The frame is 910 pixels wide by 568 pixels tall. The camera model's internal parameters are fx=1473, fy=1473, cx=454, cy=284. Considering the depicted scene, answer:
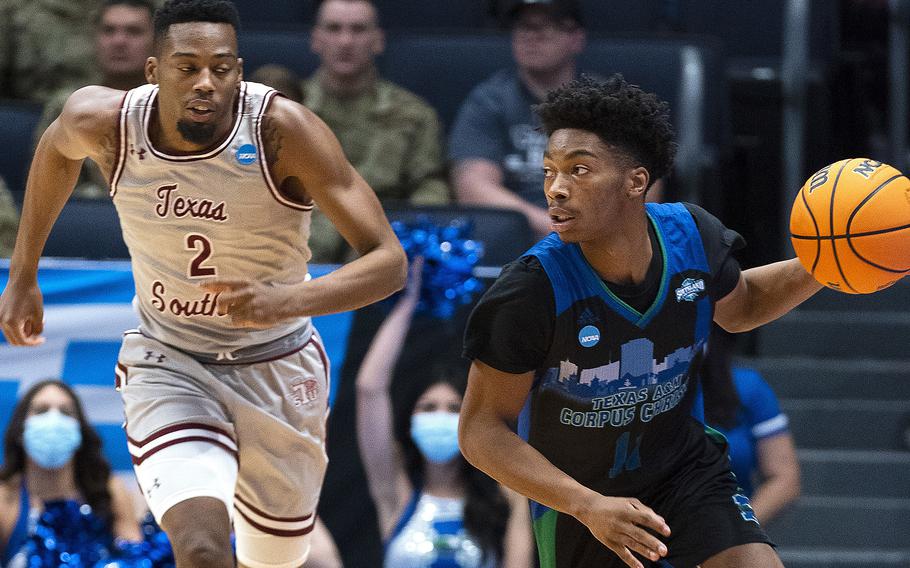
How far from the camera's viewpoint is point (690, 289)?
13.4ft

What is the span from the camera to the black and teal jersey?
385 centimetres

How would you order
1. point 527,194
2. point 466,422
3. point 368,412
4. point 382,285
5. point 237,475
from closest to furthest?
1. point 466,422
2. point 382,285
3. point 237,475
4. point 368,412
5. point 527,194

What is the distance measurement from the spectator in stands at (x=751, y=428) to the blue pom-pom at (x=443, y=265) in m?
1.07

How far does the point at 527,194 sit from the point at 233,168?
Answer: 3115mm

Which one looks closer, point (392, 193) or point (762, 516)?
point (762, 516)

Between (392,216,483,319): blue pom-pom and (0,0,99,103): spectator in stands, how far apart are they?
258 centimetres

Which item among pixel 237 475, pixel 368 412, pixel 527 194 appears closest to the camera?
pixel 237 475

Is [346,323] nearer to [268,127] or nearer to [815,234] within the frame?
[268,127]

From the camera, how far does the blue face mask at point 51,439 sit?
19.9 ft

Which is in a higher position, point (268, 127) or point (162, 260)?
point (268, 127)

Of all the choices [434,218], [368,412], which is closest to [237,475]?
[368,412]

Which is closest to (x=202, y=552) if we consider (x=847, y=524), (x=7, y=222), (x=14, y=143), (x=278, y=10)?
(x=7, y=222)

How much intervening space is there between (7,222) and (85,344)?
74 cm

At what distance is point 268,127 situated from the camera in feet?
14.4
